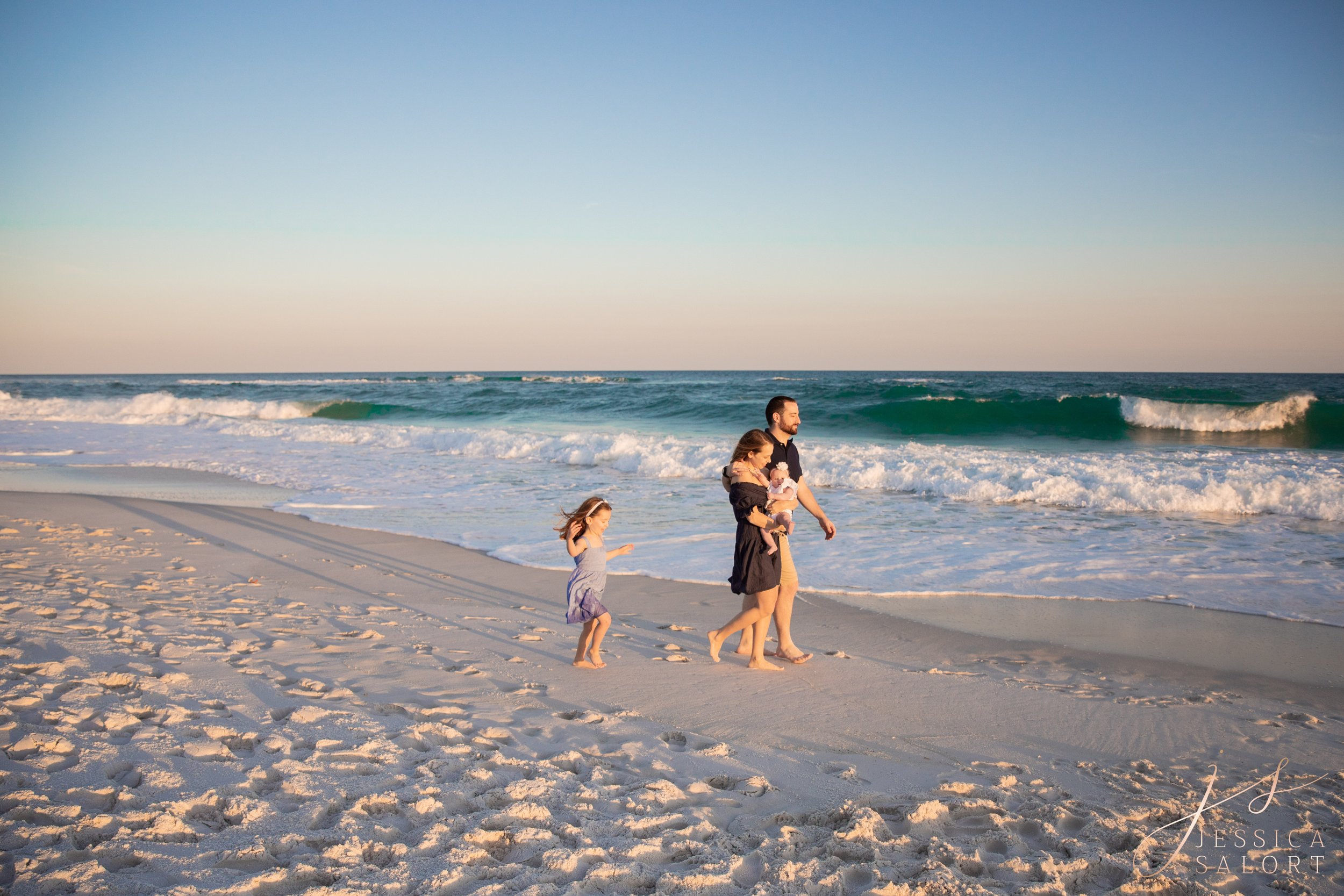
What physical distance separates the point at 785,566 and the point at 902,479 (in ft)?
26.9

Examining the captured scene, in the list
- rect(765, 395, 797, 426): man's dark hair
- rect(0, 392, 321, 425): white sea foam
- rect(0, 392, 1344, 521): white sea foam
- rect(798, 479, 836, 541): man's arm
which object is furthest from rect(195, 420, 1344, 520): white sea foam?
rect(0, 392, 321, 425): white sea foam

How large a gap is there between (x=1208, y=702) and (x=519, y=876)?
386cm

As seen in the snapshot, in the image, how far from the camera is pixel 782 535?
15.5 ft

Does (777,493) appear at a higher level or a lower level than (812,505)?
higher

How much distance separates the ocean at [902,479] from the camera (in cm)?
728

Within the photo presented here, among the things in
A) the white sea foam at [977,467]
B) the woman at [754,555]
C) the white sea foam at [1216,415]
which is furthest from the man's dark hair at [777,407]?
the white sea foam at [1216,415]

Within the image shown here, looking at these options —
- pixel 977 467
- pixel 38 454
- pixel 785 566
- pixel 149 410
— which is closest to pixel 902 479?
pixel 977 467

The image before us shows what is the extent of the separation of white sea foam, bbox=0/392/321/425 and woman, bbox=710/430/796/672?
26.4m

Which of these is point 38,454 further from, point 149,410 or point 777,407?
point 777,407

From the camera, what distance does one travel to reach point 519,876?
2420 mm

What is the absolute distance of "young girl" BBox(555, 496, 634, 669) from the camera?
15.1ft

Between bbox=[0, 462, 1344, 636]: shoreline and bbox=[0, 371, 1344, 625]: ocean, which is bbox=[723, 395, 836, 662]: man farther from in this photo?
bbox=[0, 371, 1344, 625]: ocean

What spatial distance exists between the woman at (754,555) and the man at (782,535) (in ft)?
0.27

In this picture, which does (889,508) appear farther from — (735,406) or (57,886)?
(735,406)
